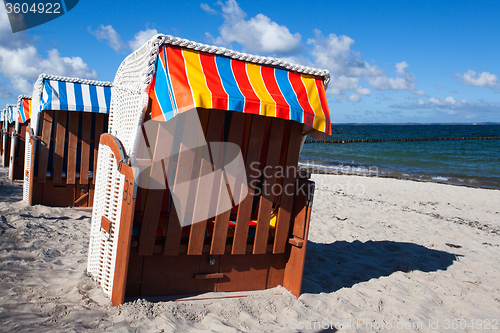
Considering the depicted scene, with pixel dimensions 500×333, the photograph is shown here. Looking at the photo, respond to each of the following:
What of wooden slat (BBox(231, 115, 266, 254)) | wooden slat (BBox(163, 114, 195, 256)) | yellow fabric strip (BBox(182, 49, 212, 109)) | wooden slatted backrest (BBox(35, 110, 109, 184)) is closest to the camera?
yellow fabric strip (BBox(182, 49, 212, 109))

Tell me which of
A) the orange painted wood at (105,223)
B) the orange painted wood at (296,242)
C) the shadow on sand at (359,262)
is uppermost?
the orange painted wood at (105,223)

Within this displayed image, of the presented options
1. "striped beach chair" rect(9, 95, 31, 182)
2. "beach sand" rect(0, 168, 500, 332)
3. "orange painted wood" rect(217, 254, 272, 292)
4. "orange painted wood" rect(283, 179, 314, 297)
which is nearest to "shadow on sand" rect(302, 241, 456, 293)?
"beach sand" rect(0, 168, 500, 332)

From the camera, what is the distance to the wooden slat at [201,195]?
10.6ft

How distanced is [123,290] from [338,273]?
2847mm

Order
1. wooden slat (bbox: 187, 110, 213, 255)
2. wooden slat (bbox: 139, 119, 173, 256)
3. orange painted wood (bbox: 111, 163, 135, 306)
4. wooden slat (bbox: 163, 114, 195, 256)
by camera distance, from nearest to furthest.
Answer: orange painted wood (bbox: 111, 163, 135, 306)
wooden slat (bbox: 139, 119, 173, 256)
wooden slat (bbox: 163, 114, 195, 256)
wooden slat (bbox: 187, 110, 213, 255)

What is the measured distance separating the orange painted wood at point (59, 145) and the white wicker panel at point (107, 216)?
343 centimetres

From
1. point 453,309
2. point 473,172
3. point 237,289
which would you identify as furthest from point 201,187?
point 473,172

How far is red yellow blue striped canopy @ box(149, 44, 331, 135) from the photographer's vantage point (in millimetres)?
2773

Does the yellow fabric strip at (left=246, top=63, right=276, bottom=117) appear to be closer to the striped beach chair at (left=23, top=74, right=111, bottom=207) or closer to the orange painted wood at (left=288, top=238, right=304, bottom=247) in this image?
the orange painted wood at (left=288, top=238, right=304, bottom=247)

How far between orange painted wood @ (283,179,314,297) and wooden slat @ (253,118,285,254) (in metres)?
0.38

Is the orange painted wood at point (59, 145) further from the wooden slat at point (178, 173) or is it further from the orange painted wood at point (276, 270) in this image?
the orange painted wood at point (276, 270)

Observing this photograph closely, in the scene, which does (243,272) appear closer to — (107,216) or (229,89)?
(107,216)

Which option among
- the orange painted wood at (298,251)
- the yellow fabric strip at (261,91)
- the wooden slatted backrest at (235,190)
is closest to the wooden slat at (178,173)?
the wooden slatted backrest at (235,190)

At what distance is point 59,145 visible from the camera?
6691 mm
